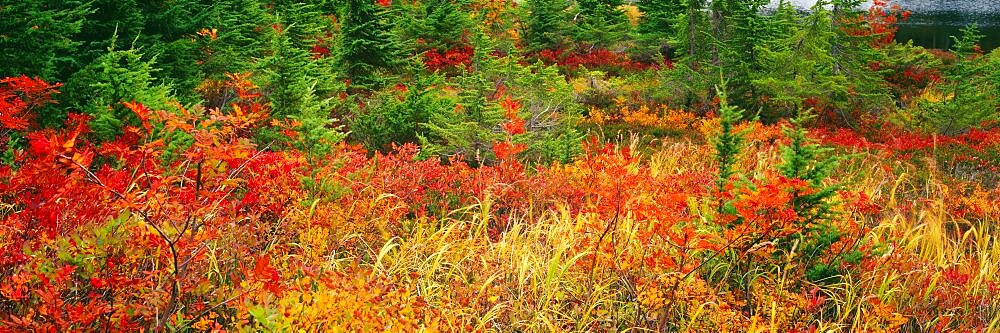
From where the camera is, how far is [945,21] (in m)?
41.3

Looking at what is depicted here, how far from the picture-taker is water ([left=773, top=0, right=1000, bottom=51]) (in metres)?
33.5

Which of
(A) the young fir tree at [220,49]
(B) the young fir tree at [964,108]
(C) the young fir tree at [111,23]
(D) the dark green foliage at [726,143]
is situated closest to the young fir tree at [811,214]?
(D) the dark green foliage at [726,143]

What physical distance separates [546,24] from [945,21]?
34.9 m

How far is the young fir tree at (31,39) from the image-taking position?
5895 mm

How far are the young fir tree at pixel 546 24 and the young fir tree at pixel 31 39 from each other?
1482 centimetres

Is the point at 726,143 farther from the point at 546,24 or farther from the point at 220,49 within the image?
the point at 546,24

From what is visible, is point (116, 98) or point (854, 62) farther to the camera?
point (854, 62)

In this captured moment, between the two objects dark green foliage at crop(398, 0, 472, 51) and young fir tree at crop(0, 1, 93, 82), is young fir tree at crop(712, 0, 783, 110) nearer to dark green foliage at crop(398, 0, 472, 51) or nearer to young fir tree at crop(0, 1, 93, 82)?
dark green foliage at crop(398, 0, 472, 51)

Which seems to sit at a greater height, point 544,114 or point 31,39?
point 31,39

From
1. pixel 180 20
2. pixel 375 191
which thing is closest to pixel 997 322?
pixel 375 191

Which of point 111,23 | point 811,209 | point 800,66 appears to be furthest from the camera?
point 800,66

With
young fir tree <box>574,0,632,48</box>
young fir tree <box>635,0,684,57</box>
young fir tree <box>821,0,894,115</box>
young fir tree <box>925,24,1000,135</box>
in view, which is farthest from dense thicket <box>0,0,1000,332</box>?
young fir tree <box>574,0,632,48</box>

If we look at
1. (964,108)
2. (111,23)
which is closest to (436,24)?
(111,23)

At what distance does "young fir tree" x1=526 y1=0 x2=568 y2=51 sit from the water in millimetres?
22297
